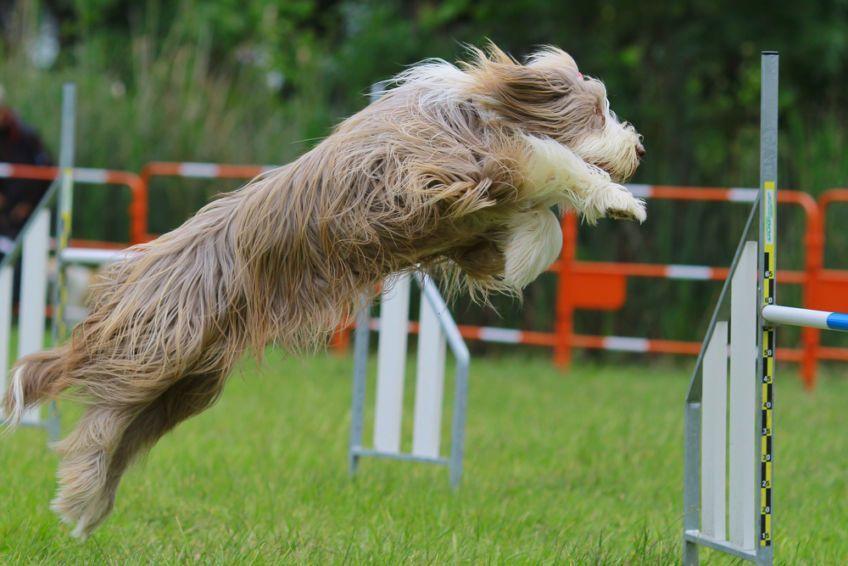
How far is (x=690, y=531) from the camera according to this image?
4.11 meters

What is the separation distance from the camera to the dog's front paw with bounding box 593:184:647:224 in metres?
3.75

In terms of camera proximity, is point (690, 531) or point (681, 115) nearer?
point (690, 531)

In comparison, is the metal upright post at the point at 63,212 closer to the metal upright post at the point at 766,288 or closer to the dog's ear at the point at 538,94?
the dog's ear at the point at 538,94

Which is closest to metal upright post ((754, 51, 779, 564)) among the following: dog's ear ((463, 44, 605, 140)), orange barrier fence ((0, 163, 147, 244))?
dog's ear ((463, 44, 605, 140))

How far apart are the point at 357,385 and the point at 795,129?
717 cm

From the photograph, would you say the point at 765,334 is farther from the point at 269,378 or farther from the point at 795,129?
the point at 795,129

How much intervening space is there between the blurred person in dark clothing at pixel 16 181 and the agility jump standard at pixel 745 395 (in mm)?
8773

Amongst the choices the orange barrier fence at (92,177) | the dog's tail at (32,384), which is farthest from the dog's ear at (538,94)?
the orange barrier fence at (92,177)

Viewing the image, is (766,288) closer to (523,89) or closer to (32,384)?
(523,89)

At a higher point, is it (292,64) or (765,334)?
(292,64)

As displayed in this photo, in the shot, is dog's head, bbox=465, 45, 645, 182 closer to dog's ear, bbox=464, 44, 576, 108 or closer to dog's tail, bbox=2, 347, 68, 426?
dog's ear, bbox=464, 44, 576, 108

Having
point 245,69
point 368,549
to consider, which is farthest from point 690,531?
point 245,69

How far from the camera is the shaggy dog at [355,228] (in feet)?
12.1

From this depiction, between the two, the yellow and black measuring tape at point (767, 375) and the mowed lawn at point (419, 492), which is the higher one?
the yellow and black measuring tape at point (767, 375)
